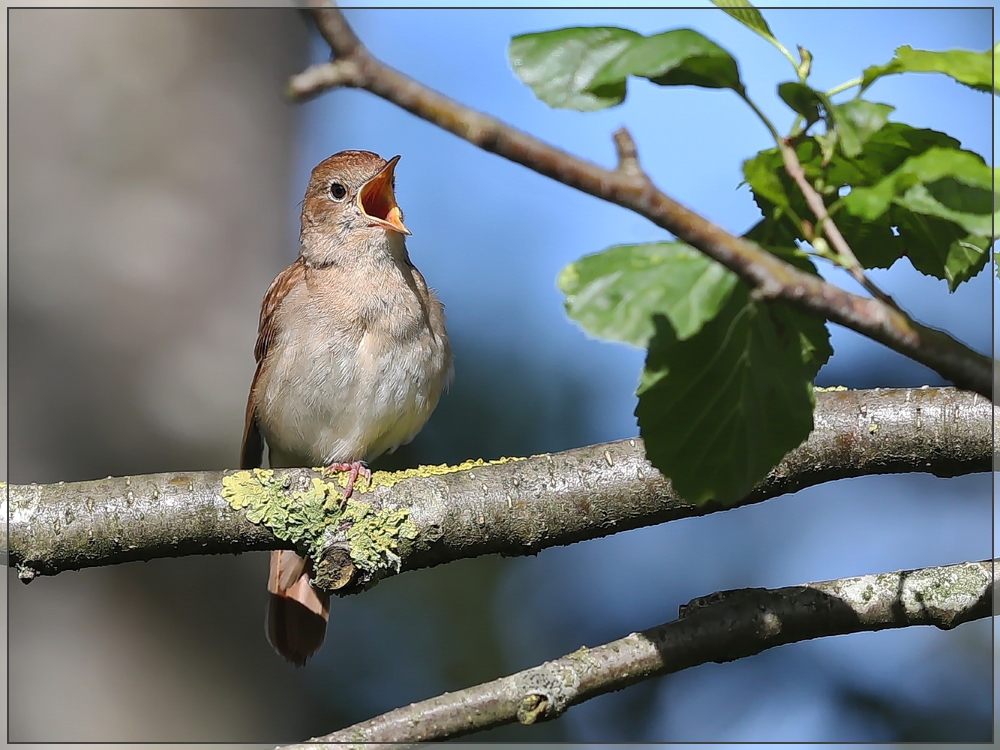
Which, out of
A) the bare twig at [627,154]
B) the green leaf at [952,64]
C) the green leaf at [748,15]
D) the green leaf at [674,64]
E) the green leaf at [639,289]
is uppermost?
the green leaf at [748,15]

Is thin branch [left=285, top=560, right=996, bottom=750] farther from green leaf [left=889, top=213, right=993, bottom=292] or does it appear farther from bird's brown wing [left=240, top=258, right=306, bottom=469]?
bird's brown wing [left=240, top=258, right=306, bottom=469]

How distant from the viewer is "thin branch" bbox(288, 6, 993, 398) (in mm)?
859

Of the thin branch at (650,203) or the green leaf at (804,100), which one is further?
the green leaf at (804,100)

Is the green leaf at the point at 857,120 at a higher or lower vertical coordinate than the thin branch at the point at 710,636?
higher

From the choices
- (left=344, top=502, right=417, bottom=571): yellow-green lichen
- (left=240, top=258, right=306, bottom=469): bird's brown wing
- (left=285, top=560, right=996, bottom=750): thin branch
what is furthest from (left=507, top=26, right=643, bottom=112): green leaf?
(left=240, top=258, right=306, bottom=469): bird's brown wing

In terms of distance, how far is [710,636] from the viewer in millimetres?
2191

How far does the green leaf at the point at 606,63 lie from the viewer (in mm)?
1119

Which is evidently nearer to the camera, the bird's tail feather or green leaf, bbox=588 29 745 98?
green leaf, bbox=588 29 745 98

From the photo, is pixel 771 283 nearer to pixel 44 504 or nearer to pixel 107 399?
pixel 44 504

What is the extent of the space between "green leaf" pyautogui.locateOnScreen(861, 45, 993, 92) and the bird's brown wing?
3194 millimetres

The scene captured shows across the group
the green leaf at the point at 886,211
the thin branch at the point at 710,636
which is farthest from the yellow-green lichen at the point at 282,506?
the green leaf at the point at 886,211

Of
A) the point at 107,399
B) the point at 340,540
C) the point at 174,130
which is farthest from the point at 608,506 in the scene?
the point at 174,130

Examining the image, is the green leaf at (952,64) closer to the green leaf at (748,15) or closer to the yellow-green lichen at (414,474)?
the green leaf at (748,15)

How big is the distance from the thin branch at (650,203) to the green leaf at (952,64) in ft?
1.09
